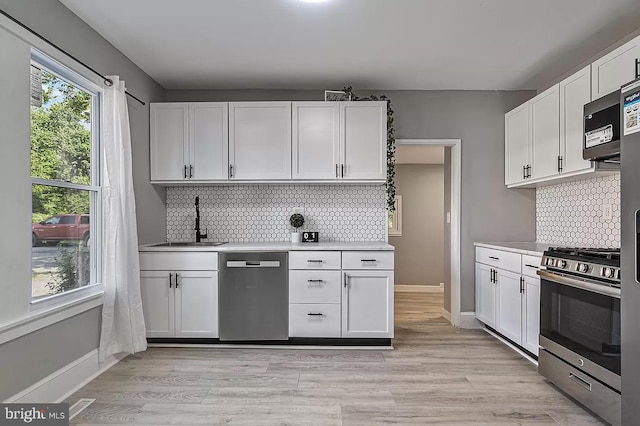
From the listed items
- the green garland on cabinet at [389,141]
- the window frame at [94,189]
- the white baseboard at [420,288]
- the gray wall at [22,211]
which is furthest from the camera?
the white baseboard at [420,288]

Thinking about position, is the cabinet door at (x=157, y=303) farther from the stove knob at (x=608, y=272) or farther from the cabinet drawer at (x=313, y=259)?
the stove knob at (x=608, y=272)

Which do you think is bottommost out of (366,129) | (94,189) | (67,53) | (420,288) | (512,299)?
(420,288)

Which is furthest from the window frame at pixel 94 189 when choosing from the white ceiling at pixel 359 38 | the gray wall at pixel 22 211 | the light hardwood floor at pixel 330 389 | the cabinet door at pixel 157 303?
the light hardwood floor at pixel 330 389

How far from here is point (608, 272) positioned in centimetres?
211

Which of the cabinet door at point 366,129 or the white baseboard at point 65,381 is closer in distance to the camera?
the white baseboard at point 65,381

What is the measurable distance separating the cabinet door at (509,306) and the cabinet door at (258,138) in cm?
218

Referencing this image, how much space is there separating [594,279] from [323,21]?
2332mm

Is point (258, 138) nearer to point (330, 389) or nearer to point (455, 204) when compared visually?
point (455, 204)

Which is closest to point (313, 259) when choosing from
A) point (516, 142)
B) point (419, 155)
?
point (516, 142)

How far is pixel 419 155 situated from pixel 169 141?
3.84 metres

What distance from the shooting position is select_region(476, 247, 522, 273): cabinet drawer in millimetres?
3309

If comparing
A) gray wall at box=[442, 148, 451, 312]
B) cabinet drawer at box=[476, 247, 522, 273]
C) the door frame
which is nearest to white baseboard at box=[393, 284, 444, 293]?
gray wall at box=[442, 148, 451, 312]

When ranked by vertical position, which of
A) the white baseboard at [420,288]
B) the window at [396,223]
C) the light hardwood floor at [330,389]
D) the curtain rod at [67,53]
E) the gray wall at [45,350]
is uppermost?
the curtain rod at [67,53]

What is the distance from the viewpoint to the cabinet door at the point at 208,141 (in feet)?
12.6
